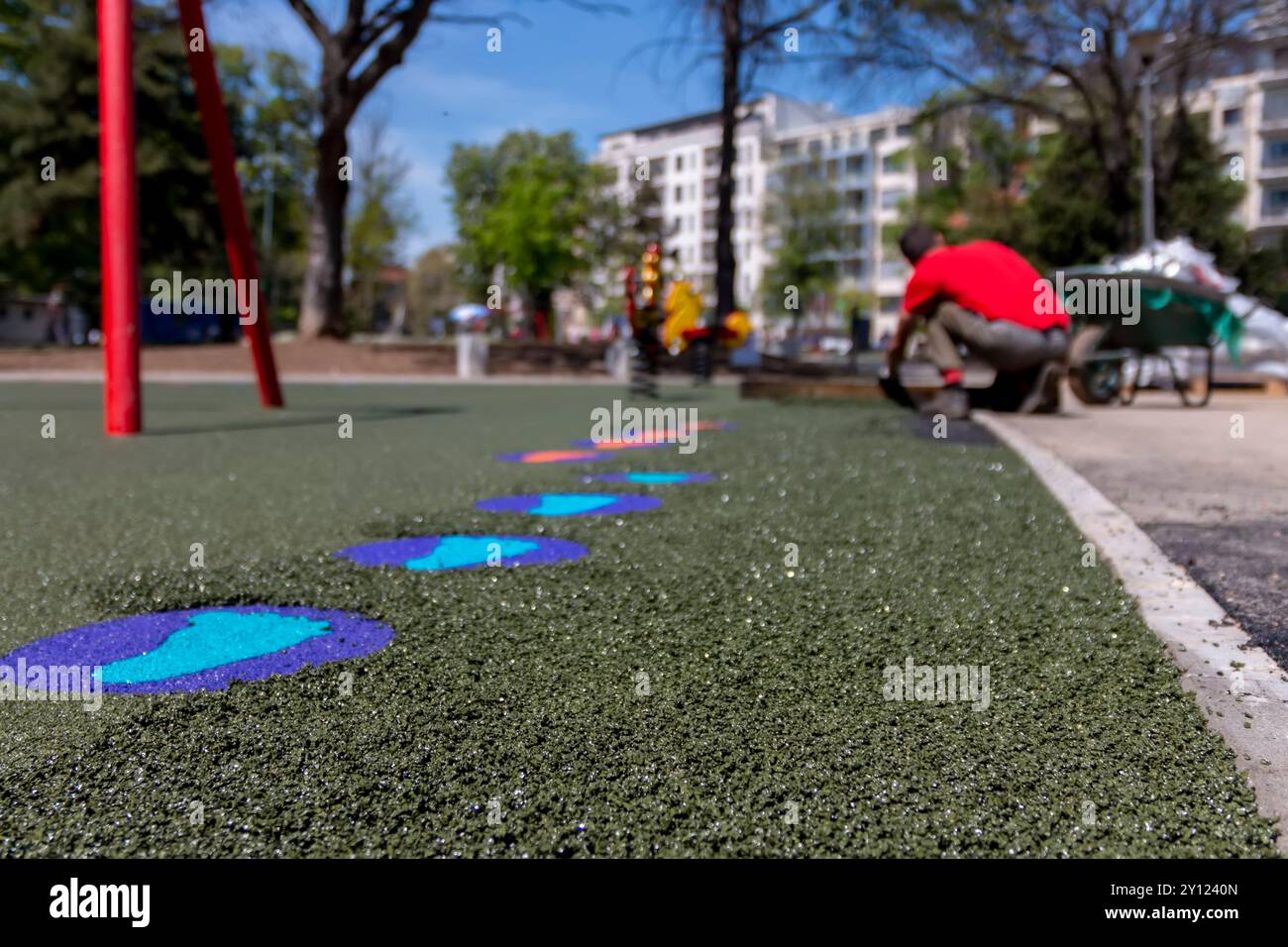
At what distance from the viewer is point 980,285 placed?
8.09 m

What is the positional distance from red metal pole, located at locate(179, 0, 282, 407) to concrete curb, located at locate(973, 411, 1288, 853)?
27.0 ft

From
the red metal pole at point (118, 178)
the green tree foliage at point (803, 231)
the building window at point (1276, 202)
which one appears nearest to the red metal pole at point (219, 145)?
the red metal pole at point (118, 178)

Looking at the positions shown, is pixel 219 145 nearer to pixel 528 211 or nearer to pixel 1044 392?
pixel 1044 392

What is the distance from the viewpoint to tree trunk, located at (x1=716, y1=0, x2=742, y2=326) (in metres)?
23.0

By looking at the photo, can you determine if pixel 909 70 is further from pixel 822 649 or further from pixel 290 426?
pixel 822 649

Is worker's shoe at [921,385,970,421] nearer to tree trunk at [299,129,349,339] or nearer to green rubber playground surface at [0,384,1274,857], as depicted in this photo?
green rubber playground surface at [0,384,1274,857]

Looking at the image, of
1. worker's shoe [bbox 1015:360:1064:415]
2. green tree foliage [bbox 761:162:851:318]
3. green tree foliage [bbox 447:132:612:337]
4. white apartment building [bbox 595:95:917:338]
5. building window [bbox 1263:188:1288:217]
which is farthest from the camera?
white apartment building [bbox 595:95:917:338]

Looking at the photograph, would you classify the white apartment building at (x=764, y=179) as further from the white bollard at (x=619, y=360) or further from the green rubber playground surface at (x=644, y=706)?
the green rubber playground surface at (x=644, y=706)

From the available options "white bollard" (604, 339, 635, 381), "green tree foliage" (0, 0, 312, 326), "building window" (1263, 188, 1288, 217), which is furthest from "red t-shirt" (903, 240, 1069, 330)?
"building window" (1263, 188, 1288, 217)

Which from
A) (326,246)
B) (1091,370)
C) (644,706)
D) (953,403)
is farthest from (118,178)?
(326,246)

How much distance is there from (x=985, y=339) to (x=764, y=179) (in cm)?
9292

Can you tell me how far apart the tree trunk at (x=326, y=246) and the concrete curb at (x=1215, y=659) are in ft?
63.9

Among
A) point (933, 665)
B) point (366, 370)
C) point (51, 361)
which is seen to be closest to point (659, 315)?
point (366, 370)

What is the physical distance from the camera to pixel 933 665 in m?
2.51
